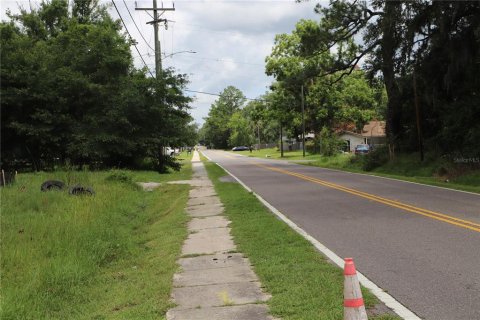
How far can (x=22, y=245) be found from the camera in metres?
8.88

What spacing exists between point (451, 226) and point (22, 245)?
8259 mm

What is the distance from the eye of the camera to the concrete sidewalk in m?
5.46

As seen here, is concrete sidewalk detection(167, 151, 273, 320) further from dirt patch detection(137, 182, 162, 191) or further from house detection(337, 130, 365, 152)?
house detection(337, 130, 365, 152)

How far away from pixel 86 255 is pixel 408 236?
19.0 ft

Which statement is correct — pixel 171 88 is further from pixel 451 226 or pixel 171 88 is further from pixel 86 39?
pixel 451 226

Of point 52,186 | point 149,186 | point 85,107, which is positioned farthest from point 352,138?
point 52,186

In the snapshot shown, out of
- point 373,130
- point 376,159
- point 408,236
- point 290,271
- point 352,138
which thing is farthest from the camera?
point 373,130

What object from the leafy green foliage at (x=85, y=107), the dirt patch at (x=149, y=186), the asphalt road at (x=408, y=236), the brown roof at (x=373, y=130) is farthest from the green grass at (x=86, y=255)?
the brown roof at (x=373, y=130)

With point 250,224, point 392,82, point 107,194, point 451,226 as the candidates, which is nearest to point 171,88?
point 392,82

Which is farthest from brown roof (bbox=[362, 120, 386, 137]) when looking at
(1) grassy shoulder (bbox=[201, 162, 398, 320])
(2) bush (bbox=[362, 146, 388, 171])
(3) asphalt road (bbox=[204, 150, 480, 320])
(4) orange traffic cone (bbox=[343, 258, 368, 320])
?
(4) orange traffic cone (bbox=[343, 258, 368, 320])

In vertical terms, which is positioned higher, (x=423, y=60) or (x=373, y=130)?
(x=423, y=60)

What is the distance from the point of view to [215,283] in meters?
6.68

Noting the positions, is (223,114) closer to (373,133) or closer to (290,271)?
(373,133)

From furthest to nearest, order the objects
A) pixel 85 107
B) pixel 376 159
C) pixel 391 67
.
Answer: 1. pixel 376 159
2. pixel 85 107
3. pixel 391 67
